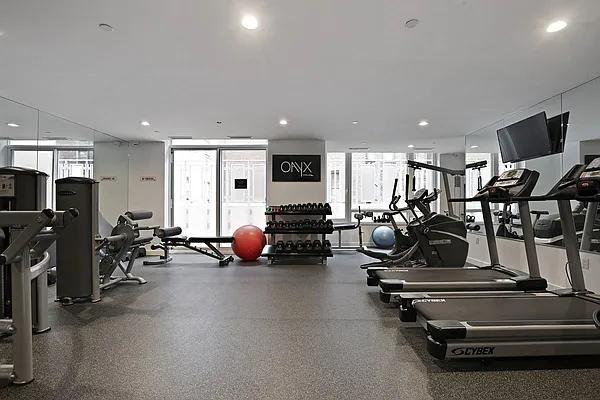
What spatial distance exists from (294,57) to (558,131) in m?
3.64

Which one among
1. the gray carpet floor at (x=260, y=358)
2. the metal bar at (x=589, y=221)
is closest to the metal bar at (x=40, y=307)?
the gray carpet floor at (x=260, y=358)

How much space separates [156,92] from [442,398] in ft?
14.0

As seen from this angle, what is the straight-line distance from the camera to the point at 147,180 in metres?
7.47

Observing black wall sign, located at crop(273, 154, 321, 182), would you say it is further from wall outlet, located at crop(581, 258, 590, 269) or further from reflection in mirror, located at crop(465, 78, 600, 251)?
wall outlet, located at crop(581, 258, 590, 269)

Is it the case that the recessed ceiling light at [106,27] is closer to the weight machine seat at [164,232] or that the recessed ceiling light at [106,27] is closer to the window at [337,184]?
the weight machine seat at [164,232]

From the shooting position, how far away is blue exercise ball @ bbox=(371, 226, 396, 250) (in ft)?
25.6

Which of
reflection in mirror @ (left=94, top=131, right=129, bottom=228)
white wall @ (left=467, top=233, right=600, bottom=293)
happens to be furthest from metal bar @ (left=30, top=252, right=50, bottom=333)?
white wall @ (left=467, top=233, right=600, bottom=293)

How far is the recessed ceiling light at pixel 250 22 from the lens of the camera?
2.52m

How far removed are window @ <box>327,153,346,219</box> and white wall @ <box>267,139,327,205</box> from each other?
67.8 inches

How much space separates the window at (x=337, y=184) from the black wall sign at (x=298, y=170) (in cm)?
177

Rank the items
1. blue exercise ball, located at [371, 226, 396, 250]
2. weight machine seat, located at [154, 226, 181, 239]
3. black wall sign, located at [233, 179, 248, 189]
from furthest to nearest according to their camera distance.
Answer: black wall sign, located at [233, 179, 248, 189], blue exercise ball, located at [371, 226, 396, 250], weight machine seat, located at [154, 226, 181, 239]

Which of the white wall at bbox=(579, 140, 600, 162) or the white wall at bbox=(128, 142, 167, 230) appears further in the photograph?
the white wall at bbox=(128, 142, 167, 230)

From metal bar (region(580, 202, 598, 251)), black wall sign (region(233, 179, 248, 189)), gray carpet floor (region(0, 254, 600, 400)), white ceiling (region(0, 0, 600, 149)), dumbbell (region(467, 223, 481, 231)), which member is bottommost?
gray carpet floor (region(0, 254, 600, 400))

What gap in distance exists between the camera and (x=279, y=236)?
709 cm
